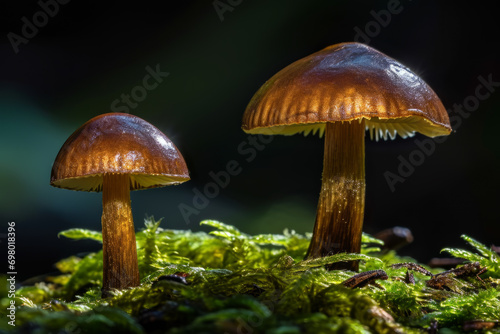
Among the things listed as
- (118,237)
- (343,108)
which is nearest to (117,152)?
(118,237)

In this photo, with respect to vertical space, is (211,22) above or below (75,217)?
above

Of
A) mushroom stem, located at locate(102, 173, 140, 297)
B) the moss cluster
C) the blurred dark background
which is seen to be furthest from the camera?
the blurred dark background

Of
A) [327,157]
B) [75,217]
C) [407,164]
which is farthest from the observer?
[407,164]

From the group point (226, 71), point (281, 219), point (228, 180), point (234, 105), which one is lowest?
point (281, 219)

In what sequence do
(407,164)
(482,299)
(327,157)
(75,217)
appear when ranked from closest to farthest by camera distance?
1. (482,299)
2. (327,157)
3. (75,217)
4. (407,164)

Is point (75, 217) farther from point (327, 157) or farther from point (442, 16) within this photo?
point (442, 16)

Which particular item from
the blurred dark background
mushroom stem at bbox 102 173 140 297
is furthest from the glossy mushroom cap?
the blurred dark background

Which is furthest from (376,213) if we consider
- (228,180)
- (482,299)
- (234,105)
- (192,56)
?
(482,299)

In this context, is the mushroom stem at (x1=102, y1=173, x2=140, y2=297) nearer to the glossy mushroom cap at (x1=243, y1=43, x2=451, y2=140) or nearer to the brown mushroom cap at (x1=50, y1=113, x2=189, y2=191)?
the brown mushroom cap at (x1=50, y1=113, x2=189, y2=191)
